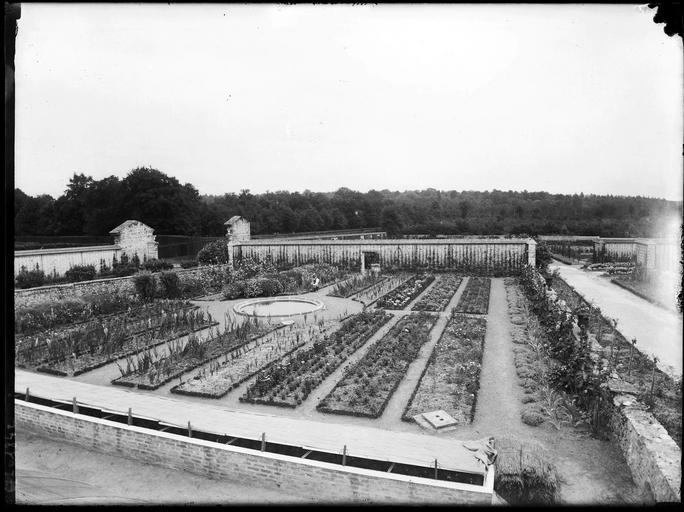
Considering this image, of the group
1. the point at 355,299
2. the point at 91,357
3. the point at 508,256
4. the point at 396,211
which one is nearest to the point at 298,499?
the point at 91,357

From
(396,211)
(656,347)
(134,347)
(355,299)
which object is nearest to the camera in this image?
(656,347)

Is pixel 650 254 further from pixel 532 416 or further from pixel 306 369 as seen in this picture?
pixel 306 369

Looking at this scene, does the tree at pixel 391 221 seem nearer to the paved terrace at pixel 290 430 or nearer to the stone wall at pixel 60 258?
the stone wall at pixel 60 258

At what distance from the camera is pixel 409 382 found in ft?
26.9

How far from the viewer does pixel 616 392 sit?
20.4 feet

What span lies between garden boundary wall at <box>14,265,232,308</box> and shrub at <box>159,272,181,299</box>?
302 mm

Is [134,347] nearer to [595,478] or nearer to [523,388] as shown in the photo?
[523,388]

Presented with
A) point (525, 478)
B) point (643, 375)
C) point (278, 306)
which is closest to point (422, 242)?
point (278, 306)

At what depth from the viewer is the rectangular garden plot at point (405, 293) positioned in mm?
14609

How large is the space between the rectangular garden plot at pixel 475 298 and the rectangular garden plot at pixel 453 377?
7.14 ft

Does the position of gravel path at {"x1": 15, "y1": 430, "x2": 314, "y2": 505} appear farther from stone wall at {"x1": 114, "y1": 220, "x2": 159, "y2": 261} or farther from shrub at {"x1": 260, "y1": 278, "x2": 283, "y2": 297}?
stone wall at {"x1": 114, "y1": 220, "x2": 159, "y2": 261}

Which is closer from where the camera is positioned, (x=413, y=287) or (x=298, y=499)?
(x=298, y=499)

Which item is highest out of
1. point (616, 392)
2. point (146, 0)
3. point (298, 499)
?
point (146, 0)

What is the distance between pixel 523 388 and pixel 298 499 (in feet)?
15.0
